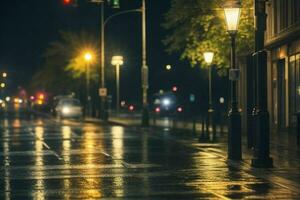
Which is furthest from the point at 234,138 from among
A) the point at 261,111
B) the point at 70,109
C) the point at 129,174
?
the point at 70,109

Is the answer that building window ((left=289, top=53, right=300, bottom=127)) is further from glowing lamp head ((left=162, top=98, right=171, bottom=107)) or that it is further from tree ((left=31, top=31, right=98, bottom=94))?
tree ((left=31, top=31, right=98, bottom=94))

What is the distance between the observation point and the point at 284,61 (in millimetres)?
33719

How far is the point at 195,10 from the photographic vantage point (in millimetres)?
30938

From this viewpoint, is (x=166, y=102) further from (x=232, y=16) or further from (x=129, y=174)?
(x=129, y=174)

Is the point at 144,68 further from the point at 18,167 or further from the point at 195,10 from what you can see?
the point at 18,167

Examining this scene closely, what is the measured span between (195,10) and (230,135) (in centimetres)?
1211

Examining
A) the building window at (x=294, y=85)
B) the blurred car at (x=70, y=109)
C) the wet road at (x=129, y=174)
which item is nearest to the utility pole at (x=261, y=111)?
the wet road at (x=129, y=174)

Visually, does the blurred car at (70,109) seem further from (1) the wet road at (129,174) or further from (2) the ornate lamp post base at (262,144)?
(2) the ornate lamp post base at (262,144)

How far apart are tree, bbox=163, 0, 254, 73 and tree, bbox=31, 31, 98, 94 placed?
3931cm

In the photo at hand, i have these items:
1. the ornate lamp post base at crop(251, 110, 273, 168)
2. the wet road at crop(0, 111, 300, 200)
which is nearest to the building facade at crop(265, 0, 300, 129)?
the wet road at crop(0, 111, 300, 200)

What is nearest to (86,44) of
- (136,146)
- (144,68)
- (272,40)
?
(144,68)

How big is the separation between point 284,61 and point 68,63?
46178mm

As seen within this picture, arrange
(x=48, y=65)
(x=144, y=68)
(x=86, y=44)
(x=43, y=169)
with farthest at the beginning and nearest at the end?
(x=48, y=65) → (x=86, y=44) → (x=144, y=68) → (x=43, y=169)

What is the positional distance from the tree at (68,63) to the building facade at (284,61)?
3769cm
